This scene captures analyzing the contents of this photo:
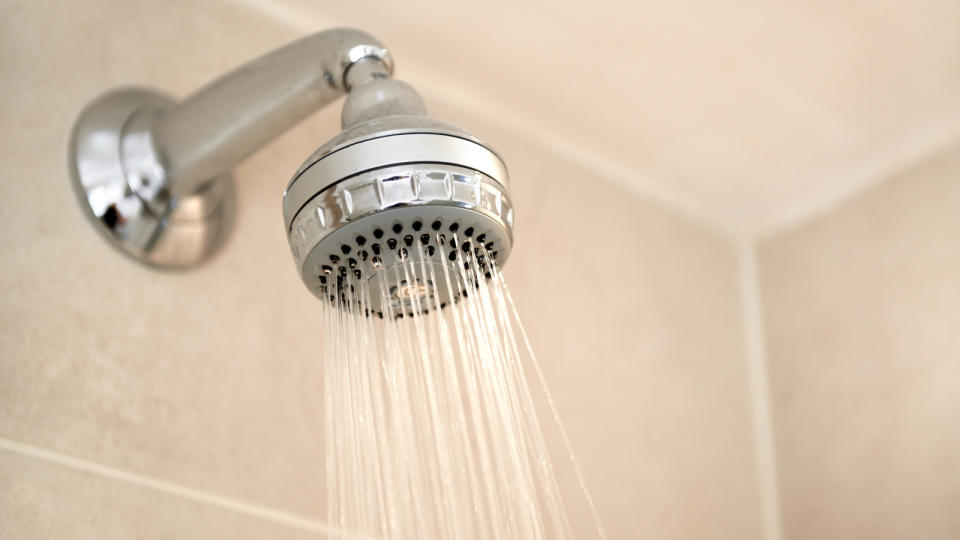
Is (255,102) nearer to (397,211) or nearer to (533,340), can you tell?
(397,211)

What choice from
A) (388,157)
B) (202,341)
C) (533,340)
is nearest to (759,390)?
(533,340)

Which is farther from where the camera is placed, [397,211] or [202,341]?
[202,341]

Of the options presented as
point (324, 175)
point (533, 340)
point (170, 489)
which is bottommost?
point (170, 489)

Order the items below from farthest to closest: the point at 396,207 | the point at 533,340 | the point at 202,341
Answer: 1. the point at 533,340
2. the point at 202,341
3. the point at 396,207

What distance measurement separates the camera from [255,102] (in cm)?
71

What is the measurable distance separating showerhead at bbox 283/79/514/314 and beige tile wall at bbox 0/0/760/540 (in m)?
0.26

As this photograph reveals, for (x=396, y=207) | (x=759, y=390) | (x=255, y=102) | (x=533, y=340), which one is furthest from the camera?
(x=759, y=390)

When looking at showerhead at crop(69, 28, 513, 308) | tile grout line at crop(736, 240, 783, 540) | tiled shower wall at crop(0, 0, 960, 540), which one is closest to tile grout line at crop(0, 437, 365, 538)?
tiled shower wall at crop(0, 0, 960, 540)

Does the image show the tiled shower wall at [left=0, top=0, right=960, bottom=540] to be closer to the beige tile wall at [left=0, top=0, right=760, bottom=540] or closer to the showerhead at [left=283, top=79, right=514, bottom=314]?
the beige tile wall at [left=0, top=0, right=760, bottom=540]

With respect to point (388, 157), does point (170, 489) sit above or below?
below

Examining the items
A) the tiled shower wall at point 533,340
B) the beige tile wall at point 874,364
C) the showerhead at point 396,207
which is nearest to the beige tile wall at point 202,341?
the tiled shower wall at point 533,340

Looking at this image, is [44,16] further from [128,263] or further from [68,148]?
[128,263]

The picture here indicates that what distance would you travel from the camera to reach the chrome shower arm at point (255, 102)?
68 cm

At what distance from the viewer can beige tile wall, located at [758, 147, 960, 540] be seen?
41.9 inches
